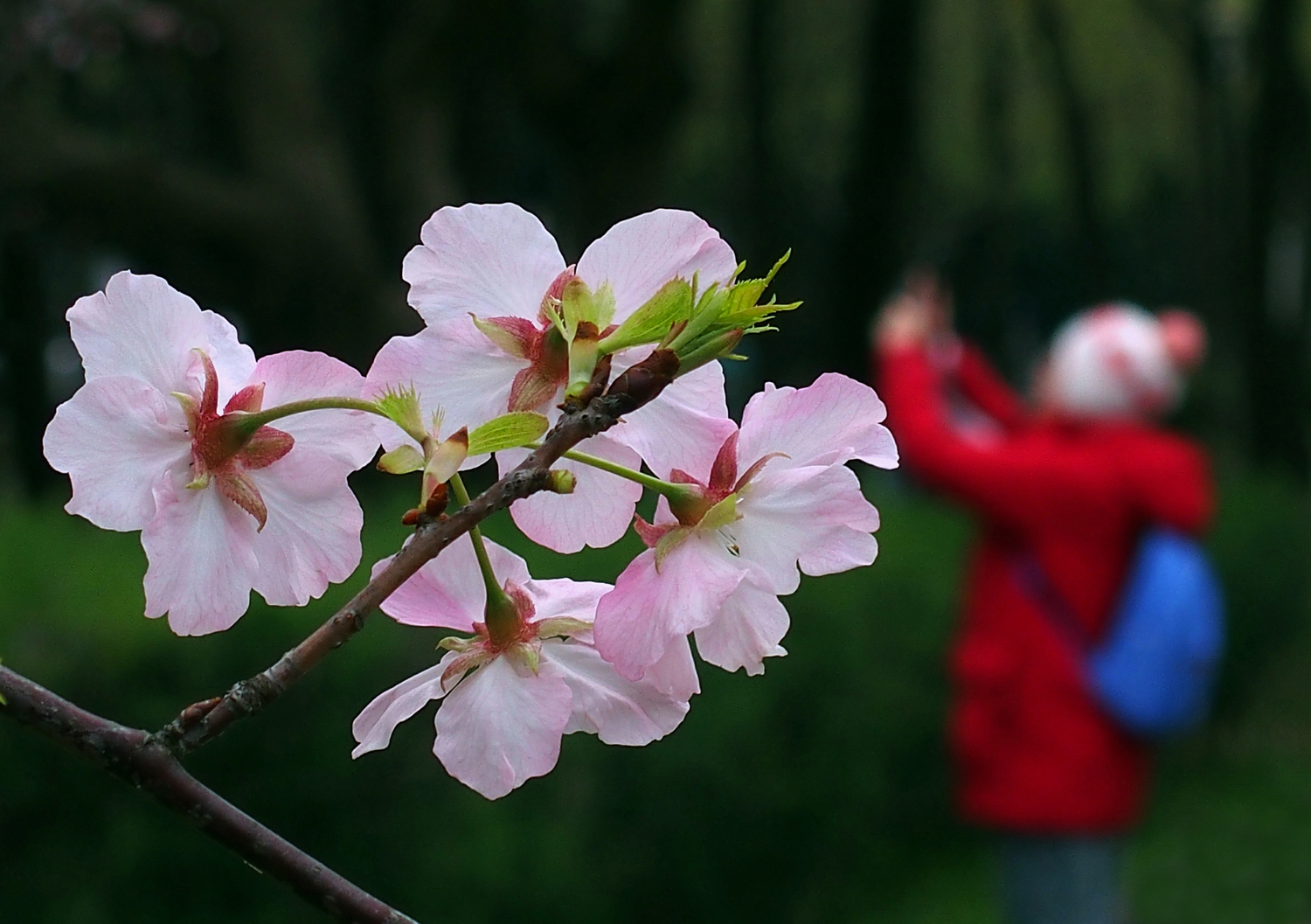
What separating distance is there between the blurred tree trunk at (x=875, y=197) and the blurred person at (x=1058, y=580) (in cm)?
496

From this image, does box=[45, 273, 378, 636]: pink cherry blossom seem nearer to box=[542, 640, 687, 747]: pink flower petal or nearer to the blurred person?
box=[542, 640, 687, 747]: pink flower petal

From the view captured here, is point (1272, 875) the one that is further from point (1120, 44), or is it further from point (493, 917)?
point (1120, 44)

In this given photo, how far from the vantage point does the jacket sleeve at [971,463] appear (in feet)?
11.6

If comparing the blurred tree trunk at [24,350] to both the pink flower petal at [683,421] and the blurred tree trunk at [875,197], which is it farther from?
the blurred tree trunk at [875,197]

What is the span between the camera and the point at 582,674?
0.68 m

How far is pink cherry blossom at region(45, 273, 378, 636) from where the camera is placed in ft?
2.00

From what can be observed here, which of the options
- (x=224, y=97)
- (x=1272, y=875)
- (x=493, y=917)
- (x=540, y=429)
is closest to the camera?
(x=540, y=429)

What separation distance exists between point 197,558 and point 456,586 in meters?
0.12

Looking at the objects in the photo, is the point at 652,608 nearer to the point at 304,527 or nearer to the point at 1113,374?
the point at 304,527

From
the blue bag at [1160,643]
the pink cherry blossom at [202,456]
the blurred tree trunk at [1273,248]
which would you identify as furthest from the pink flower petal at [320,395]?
the blurred tree trunk at [1273,248]

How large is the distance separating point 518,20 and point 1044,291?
1293 cm

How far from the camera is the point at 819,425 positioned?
0.66 meters

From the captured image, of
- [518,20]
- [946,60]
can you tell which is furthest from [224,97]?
[946,60]

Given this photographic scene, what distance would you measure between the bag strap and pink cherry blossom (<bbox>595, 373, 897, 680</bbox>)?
3.03 meters
